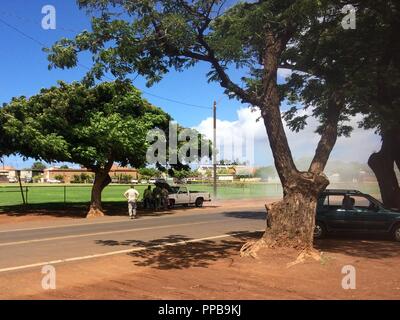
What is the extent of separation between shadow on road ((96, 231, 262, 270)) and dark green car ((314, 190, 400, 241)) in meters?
2.16

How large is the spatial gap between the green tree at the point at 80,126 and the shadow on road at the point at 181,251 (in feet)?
34.0

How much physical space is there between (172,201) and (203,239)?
62.3ft

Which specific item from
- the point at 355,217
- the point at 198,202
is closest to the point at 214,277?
the point at 355,217

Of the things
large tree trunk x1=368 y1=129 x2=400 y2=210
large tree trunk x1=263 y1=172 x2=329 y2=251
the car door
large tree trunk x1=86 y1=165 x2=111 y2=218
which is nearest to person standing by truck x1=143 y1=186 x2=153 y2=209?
the car door

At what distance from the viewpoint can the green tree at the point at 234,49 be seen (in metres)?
10.9

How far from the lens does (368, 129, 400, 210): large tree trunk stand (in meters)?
20.2

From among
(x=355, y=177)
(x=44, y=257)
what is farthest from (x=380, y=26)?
(x=355, y=177)

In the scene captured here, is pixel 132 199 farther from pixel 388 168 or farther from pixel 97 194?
pixel 388 168

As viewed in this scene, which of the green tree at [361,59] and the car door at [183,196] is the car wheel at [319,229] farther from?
the car door at [183,196]

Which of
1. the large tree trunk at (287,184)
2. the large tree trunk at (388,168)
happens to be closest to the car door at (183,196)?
the large tree trunk at (388,168)

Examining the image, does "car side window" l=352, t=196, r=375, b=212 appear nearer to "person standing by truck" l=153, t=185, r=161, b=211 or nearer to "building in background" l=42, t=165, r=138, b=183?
"person standing by truck" l=153, t=185, r=161, b=211
